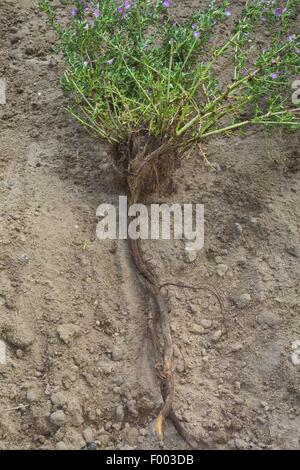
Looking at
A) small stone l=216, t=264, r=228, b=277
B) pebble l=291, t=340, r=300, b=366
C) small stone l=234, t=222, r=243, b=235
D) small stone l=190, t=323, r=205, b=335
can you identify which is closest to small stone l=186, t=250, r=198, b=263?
small stone l=216, t=264, r=228, b=277

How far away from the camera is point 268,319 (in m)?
2.46

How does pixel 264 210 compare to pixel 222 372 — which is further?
pixel 264 210

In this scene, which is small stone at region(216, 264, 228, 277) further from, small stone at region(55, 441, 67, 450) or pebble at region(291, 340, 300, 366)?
small stone at region(55, 441, 67, 450)

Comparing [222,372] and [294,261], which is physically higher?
[294,261]

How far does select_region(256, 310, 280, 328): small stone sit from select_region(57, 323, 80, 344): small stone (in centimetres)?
76

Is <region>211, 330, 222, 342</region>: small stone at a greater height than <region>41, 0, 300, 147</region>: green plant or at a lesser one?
lesser

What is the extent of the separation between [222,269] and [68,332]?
75cm

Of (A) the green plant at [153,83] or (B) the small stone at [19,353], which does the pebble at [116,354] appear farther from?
(B) the small stone at [19,353]

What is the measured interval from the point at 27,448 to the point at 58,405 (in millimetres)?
185

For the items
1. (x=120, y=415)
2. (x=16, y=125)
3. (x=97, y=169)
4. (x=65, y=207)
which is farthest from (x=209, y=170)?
(x=120, y=415)

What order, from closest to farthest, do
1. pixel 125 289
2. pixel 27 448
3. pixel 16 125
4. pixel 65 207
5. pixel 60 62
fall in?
pixel 27 448
pixel 125 289
pixel 65 207
pixel 16 125
pixel 60 62

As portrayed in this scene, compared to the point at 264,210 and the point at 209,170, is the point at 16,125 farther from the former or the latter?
the point at 264,210

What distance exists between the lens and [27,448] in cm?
213

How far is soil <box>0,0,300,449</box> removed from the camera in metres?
2.21
